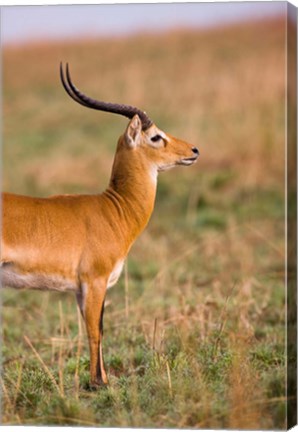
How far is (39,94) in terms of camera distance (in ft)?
68.4

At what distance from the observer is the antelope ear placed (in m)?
7.25

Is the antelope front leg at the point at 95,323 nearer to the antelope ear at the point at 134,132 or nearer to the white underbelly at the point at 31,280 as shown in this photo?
the white underbelly at the point at 31,280

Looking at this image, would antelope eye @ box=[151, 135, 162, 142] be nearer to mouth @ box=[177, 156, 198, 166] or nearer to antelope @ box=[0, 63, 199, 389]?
antelope @ box=[0, 63, 199, 389]

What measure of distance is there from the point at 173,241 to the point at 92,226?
6284mm

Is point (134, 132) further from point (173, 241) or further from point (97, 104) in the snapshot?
point (173, 241)

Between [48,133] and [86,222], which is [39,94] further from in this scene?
[86,222]

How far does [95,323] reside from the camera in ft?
23.5

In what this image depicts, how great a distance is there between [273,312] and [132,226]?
8.89 feet

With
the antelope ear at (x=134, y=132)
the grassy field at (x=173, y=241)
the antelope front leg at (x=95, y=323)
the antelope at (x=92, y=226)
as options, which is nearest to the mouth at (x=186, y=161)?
the antelope at (x=92, y=226)

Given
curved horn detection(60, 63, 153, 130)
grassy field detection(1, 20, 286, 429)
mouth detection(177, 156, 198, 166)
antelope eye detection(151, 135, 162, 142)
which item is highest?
curved horn detection(60, 63, 153, 130)

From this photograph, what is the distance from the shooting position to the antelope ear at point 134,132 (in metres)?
Answer: 7.25

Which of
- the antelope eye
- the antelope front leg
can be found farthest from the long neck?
the antelope front leg

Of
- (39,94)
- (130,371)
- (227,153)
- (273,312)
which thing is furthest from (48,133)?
(130,371)

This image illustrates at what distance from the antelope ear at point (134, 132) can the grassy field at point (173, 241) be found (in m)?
1.36
